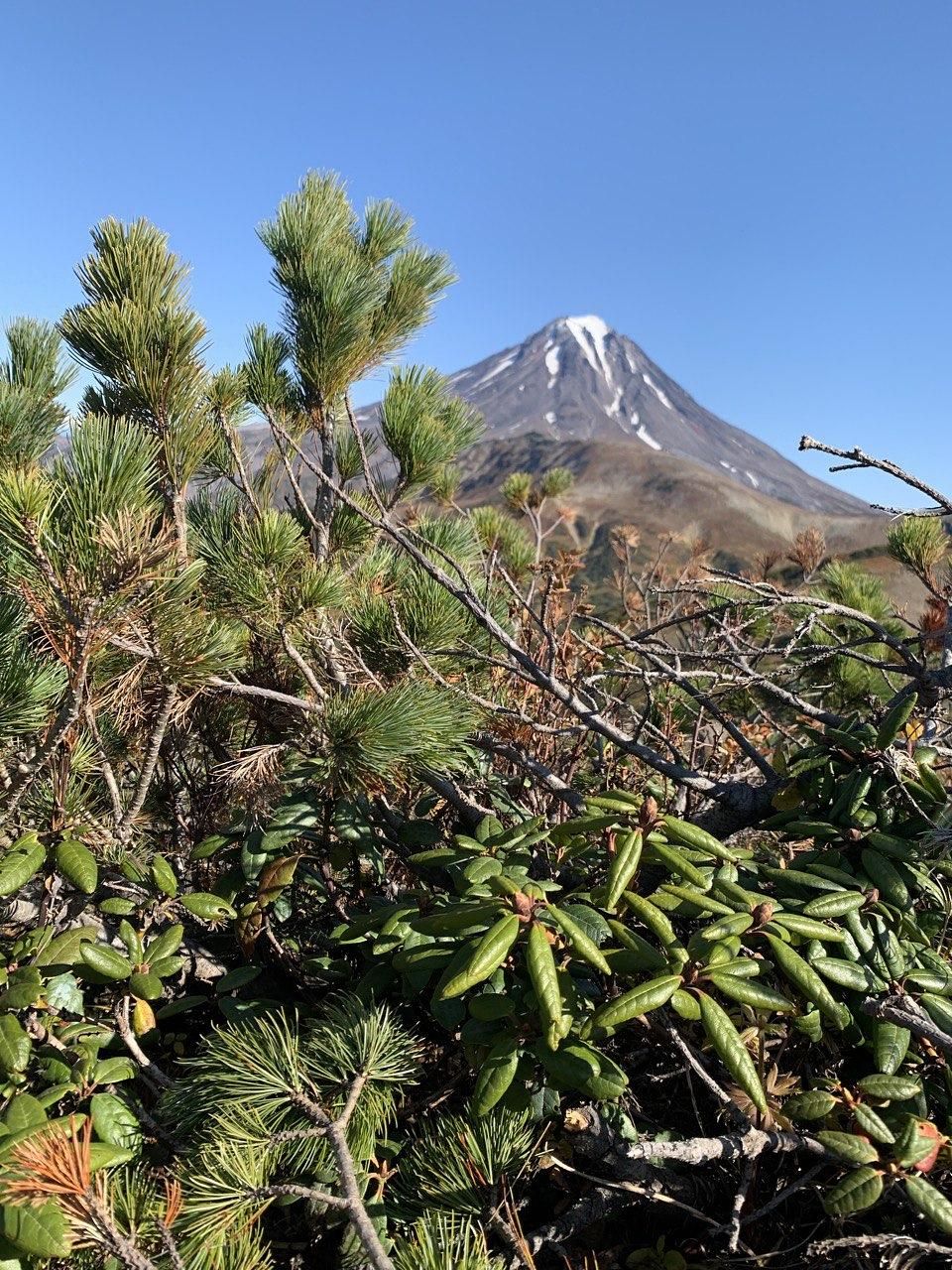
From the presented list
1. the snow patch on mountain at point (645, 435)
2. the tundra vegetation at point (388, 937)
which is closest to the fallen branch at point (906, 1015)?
the tundra vegetation at point (388, 937)

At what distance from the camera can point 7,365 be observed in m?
2.29

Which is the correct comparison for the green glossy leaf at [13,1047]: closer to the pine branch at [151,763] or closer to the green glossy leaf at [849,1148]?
the pine branch at [151,763]

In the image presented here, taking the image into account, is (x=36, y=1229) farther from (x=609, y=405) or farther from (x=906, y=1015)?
(x=609, y=405)

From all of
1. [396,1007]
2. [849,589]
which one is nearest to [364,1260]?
[396,1007]

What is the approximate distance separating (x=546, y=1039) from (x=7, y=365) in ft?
7.66

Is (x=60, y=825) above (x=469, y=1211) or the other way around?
above

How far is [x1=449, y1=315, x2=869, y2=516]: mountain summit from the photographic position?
112125 mm

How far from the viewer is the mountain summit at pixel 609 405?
11212cm

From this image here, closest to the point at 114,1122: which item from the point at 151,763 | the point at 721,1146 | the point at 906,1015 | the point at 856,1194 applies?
the point at 151,763

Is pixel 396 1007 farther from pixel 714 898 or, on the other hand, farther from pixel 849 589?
pixel 849 589

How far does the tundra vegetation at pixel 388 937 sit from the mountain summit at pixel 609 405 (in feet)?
351

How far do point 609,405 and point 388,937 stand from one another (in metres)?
131

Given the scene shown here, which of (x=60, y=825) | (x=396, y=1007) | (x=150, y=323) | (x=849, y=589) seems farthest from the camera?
(x=849, y=589)

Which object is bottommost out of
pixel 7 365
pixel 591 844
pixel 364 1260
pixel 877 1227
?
pixel 364 1260
